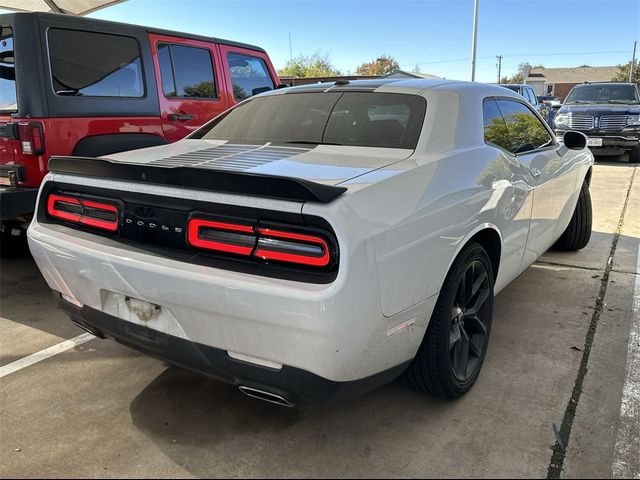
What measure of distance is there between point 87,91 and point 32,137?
24.9 inches

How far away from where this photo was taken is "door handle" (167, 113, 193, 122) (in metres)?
4.92

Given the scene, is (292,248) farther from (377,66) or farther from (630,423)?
(377,66)

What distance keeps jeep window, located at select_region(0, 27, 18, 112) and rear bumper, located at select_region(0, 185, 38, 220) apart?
665 millimetres

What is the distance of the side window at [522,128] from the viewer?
3.31m

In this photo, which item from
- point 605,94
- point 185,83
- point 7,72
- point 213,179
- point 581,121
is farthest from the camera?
point 605,94

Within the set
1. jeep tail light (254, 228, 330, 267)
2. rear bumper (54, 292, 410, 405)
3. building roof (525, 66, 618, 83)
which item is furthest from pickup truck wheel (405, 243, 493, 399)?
building roof (525, 66, 618, 83)

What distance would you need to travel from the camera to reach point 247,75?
6.00 m

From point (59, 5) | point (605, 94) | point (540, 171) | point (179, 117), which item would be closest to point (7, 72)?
point (179, 117)

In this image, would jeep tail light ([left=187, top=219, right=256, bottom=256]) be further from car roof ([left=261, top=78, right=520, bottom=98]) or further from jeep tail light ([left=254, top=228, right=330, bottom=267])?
car roof ([left=261, top=78, right=520, bottom=98])

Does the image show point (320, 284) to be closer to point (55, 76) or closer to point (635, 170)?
point (55, 76)

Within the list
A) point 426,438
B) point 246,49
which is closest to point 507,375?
point 426,438

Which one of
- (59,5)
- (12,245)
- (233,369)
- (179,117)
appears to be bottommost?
(12,245)

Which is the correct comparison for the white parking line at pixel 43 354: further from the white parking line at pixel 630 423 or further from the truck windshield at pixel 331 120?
the white parking line at pixel 630 423

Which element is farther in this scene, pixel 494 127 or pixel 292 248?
pixel 494 127
